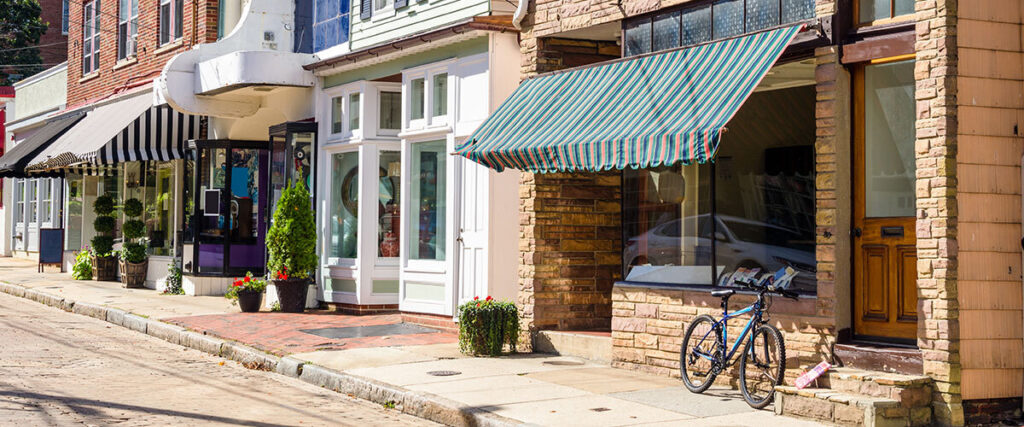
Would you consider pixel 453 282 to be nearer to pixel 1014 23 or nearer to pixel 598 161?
pixel 598 161

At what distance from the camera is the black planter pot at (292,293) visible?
17.0m

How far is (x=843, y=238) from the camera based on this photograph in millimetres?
9438

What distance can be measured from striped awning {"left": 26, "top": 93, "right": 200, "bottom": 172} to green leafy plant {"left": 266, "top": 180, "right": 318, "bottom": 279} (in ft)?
16.5

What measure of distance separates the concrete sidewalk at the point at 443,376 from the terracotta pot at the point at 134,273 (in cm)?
539

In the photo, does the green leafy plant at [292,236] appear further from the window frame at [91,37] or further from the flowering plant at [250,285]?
the window frame at [91,37]

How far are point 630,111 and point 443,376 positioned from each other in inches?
126

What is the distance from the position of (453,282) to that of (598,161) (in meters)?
4.68

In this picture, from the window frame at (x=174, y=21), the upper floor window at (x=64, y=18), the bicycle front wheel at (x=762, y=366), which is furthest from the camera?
the upper floor window at (x=64, y=18)

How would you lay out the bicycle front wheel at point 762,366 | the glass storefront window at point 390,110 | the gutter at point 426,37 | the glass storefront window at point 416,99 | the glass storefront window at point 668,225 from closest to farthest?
the bicycle front wheel at point 762,366 → the glass storefront window at point 668,225 → the gutter at point 426,37 → the glass storefront window at point 416,99 → the glass storefront window at point 390,110

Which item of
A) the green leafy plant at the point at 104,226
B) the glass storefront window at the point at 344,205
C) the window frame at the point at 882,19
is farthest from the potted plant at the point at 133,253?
the window frame at the point at 882,19

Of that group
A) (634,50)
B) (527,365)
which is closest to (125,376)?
(527,365)

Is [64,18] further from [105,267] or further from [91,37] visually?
[105,267]

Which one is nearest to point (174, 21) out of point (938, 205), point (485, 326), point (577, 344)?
point (485, 326)

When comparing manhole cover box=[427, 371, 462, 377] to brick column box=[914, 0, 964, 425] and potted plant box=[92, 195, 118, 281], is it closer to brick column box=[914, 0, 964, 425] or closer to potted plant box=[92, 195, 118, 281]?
brick column box=[914, 0, 964, 425]
